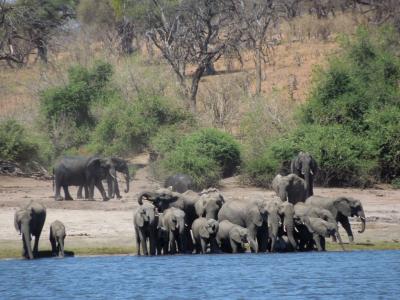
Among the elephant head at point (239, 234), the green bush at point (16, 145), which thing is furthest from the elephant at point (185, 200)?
the green bush at point (16, 145)

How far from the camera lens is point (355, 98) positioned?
38625mm

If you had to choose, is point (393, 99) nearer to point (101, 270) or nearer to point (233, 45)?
point (233, 45)

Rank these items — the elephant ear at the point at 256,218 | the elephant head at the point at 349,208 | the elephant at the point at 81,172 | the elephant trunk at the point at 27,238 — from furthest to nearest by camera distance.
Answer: the elephant at the point at 81,172 < the elephant head at the point at 349,208 < the elephant ear at the point at 256,218 < the elephant trunk at the point at 27,238

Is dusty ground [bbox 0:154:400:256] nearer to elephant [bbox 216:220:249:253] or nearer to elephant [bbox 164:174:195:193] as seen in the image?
elephant [bbox 164:174:195:193]

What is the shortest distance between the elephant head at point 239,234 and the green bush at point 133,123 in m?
14.7

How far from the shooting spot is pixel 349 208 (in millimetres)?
26812

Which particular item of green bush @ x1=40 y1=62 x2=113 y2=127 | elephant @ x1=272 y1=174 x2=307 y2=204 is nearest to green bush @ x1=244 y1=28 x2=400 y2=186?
elephant @ x1=272 y1=174 x2=307 y2=204

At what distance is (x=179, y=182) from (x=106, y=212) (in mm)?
3414

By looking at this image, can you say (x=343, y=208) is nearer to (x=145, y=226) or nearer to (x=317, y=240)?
(x=317, y=240)

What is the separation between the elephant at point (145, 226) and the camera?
24.8 m

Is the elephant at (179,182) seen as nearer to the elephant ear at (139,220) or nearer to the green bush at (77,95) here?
the elephant ear at (139,220)

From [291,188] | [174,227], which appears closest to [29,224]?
[174,227]

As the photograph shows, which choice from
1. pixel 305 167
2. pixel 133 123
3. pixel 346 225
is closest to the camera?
pixel 346 225

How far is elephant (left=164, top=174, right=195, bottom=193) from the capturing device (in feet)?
107
